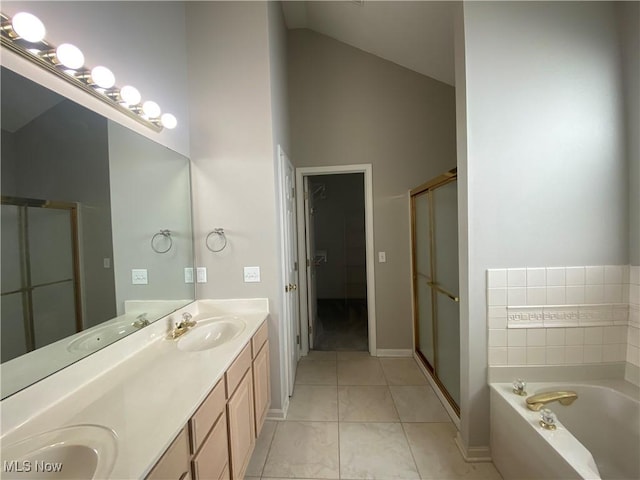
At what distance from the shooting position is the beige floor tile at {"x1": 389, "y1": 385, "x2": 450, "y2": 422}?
5.98 ft

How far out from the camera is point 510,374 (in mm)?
1462

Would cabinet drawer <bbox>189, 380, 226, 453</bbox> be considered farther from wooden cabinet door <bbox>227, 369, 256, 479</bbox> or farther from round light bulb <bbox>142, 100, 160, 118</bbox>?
round light bulb <bbox>142, 100, 160, 118</bbox>

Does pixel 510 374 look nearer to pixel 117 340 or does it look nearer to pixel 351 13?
pixel 117 340

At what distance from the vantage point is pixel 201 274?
182 centimetres

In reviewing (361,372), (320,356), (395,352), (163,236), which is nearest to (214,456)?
(163,236)

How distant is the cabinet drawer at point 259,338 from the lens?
1.51 meters

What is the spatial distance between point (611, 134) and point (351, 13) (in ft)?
7.15

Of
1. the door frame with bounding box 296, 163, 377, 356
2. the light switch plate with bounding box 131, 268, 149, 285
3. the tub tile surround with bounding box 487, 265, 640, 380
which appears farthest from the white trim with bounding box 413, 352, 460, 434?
the light switch plate with bounding box 131, 268, 149, 285

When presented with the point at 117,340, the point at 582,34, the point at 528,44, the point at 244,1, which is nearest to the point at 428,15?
the point at 528,44

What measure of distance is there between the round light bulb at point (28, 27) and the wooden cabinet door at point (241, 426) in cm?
157

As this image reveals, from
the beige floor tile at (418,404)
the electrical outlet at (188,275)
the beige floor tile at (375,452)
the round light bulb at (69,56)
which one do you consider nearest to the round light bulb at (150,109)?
the round light bulb at (69,56)

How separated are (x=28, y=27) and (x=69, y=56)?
119 mm

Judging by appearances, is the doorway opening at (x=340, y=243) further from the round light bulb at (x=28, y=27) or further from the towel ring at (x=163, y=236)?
the round light bulb at (x=28, y=27)

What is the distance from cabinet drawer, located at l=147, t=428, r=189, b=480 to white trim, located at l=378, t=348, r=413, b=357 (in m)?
2.29
